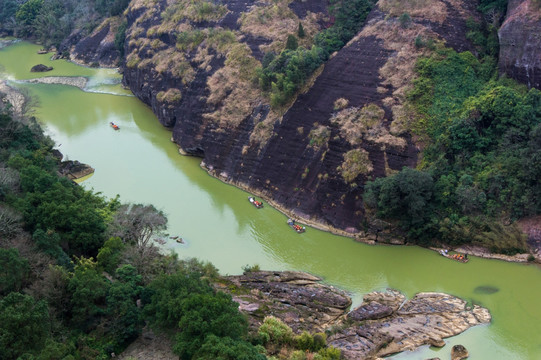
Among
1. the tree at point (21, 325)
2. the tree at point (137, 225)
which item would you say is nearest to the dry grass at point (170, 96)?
the tree at point (137, 225)

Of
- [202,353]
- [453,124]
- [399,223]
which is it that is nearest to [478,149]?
[453,124]

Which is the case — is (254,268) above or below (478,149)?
below

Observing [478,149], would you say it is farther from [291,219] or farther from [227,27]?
[227,27]

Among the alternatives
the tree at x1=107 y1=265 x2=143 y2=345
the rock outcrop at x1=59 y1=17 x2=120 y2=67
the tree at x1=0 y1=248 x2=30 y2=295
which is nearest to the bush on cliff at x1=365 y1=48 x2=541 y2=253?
the tree at x1=107 y1=265 x2=143 y2=345

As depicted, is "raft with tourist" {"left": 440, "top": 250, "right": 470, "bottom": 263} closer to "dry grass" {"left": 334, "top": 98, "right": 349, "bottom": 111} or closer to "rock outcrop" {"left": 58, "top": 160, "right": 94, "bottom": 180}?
"dry grass" {"left": 334, "top": 98, "right": 349, "bottom": 111}

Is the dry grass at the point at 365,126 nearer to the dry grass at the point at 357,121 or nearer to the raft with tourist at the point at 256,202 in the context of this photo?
the dry grass at the point at 357,121

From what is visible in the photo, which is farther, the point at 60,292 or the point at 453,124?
the point at 453,124

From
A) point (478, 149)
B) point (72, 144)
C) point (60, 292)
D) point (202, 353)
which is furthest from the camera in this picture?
point (72, 144)
